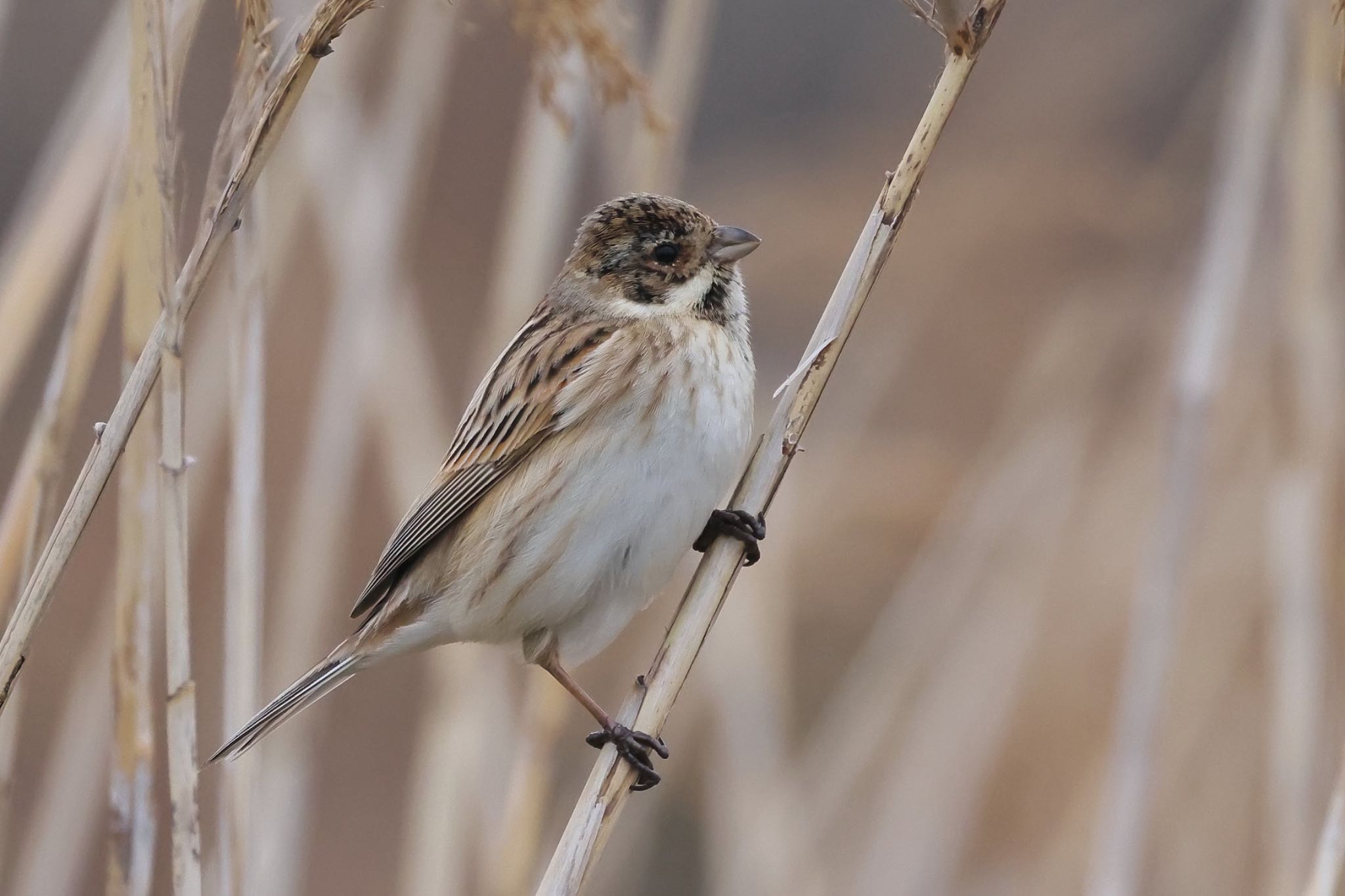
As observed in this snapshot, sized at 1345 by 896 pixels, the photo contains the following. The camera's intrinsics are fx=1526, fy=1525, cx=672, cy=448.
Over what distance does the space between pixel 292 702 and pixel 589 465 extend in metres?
0.74

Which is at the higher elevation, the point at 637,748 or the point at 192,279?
the point at 192,279

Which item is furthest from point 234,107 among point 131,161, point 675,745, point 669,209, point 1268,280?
point 1268,280

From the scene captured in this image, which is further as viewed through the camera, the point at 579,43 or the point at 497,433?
the point at 497,433

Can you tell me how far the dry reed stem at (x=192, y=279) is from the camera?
196 cm

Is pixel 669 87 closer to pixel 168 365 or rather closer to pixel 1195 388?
pixel 1195 388

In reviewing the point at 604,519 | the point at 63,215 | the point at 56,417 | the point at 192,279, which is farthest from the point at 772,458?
the point at 63,215

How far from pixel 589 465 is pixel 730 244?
0.54 meters

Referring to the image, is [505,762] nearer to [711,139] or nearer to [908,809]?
[908,809]

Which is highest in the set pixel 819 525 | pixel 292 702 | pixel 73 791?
pixel 819 525

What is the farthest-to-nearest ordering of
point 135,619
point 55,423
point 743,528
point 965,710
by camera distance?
point 965,710 → point 743,528 → point 55,423 → point 135,619

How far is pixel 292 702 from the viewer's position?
282cm

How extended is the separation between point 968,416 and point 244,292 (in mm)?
5852

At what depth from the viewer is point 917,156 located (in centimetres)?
240

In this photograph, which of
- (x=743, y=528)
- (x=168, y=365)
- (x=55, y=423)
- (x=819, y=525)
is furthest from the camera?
(x=819, y=525)
